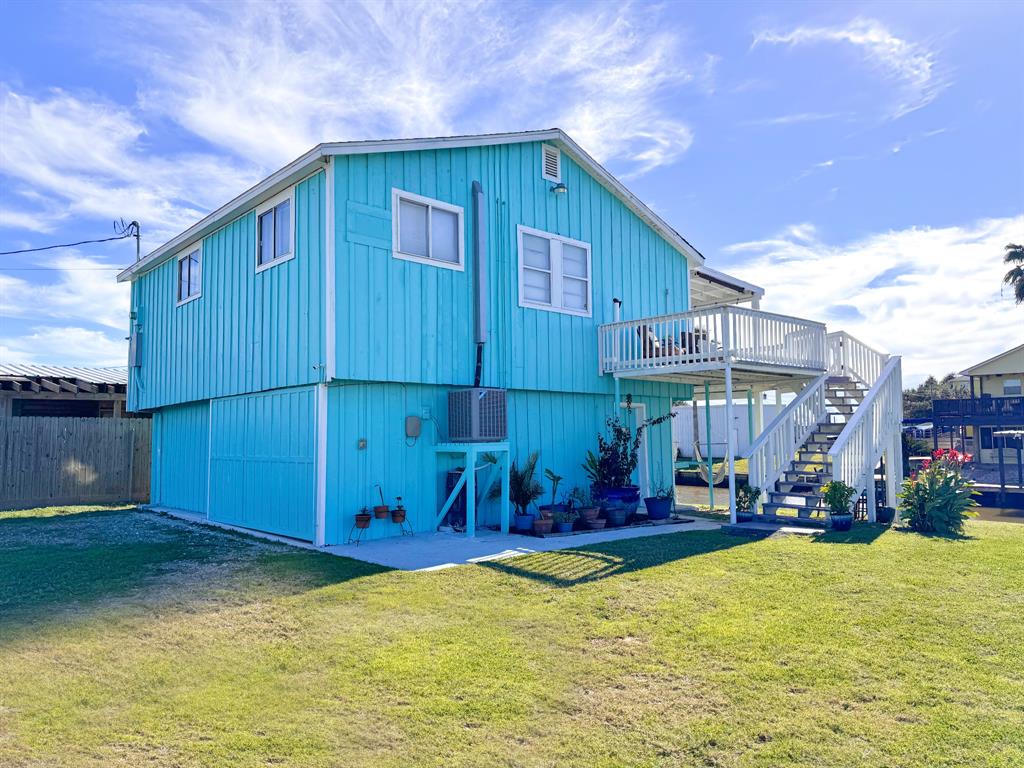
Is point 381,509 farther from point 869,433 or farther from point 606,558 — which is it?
point 869,433

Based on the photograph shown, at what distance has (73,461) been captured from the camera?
1518 centimetres

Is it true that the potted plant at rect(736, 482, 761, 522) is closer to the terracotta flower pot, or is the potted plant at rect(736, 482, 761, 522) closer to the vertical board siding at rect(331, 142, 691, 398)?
the vertical board siding at rect(331, 142, 691, 398)

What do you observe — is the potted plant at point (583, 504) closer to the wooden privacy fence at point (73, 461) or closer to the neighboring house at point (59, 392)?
the wooden privacy fence at point (73, 461)

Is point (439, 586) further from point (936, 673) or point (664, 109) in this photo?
point (664, 109)

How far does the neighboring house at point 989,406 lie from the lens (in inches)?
998

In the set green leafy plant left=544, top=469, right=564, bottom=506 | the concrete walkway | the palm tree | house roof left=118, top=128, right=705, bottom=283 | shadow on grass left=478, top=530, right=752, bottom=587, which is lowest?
the concrete walkway

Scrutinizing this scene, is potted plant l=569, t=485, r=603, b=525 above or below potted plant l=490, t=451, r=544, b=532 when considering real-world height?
below

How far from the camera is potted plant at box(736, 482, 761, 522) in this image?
11.0 m

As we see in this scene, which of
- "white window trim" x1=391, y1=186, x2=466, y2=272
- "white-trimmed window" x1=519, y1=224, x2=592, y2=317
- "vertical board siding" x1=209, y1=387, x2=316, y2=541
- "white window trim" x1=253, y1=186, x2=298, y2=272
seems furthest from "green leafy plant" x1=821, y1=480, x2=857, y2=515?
"white window trim" x1=253, y1=186, x2=298, y2=272

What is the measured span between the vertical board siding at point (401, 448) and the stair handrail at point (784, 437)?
2934mm

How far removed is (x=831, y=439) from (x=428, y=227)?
7.63 meters

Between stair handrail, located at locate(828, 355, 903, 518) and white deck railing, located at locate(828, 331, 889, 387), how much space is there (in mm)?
602

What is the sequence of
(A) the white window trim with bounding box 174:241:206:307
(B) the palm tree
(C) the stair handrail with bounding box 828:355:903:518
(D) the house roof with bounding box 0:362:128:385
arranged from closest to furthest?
(C) the stair handrail with bounding box 828:355:903:518 → (A) the white window trim with bounding box 174:241:206:307 → (D) the house roof with bounding box 0:362:128:385 → (B) the palm tree

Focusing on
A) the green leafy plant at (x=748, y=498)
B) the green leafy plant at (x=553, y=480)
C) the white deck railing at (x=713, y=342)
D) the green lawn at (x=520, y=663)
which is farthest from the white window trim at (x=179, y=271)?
the green leafy plant at (x=748, y=498)
